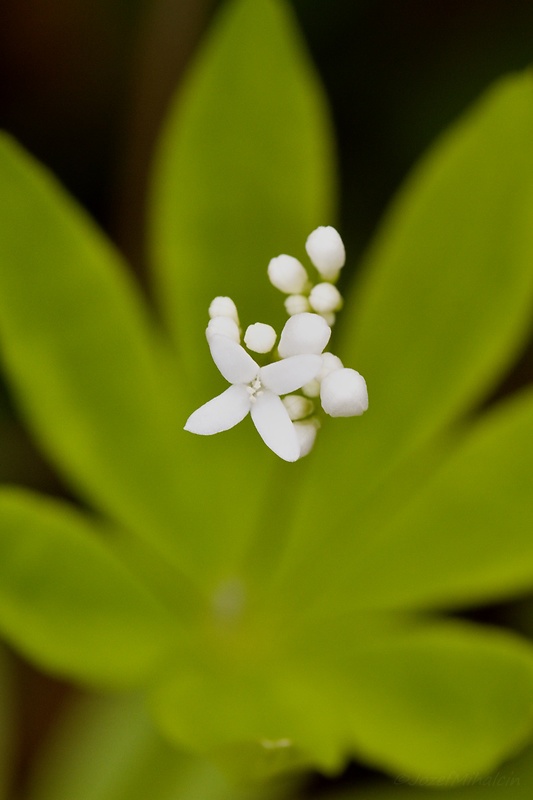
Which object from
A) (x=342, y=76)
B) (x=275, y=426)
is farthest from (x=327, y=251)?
(x=342, y=76)

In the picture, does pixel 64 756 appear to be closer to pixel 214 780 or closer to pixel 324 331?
pixel 214 780

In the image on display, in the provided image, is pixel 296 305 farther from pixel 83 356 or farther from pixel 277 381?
pixel 83 356

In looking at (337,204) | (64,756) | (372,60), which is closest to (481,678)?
(64,756)

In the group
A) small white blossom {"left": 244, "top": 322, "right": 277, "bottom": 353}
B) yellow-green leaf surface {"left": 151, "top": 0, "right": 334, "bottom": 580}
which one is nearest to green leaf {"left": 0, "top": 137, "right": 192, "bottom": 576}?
yellow-green leaf surface {"left": 151, "top": 0, "right": 334, "bottom": 580}

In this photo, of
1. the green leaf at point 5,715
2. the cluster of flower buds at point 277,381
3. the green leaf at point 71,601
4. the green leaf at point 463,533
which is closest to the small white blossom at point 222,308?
the cluster of flower buds at point 277,381

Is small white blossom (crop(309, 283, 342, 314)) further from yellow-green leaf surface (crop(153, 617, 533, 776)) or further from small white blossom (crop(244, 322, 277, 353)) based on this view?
yellow-green leaf surface (crop(153, 617, 533, 776))

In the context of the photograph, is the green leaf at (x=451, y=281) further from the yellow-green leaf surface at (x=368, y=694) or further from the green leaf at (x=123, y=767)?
the green leaf at (x=123, y=767)
